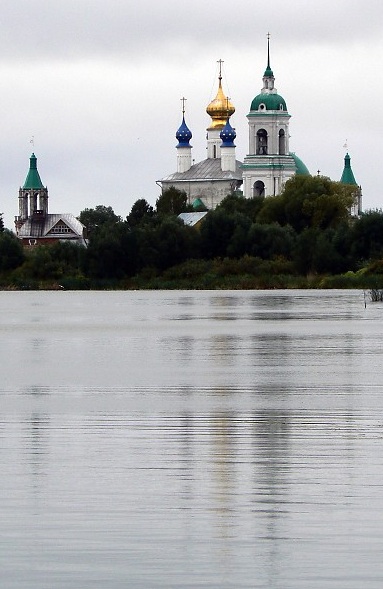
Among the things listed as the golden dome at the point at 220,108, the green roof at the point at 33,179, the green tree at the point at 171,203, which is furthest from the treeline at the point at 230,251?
the green roof at the point at 33,179

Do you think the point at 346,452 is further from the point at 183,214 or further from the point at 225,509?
the point at 183,214

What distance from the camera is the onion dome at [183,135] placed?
146 meters

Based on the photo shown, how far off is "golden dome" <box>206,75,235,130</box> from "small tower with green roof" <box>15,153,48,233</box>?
20.8m

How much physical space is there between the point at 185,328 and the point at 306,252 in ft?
126

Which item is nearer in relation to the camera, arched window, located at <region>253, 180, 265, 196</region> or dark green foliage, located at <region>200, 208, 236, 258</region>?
dark green foliage, located at <region>200, 208, 236, 258</region>

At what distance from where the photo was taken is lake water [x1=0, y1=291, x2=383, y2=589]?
7438 mm

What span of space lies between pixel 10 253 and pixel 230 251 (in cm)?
1076

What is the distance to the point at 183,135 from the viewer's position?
14688 cm

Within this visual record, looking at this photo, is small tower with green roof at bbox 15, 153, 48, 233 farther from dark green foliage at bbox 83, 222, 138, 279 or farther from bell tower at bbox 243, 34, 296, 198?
dark green foliage at bbox 83, 222, 138, 279

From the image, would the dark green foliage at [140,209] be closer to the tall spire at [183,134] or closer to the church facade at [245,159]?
the church facade at [245,159]

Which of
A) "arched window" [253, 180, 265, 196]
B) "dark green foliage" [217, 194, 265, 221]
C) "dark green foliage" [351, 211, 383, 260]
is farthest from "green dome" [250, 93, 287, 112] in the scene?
"dark green foliage" [351, 211, 383, 260]

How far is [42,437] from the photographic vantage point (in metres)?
12.3

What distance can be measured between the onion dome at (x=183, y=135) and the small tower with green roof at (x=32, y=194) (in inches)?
689

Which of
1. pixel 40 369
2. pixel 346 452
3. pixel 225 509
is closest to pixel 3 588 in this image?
pixel 225 509
